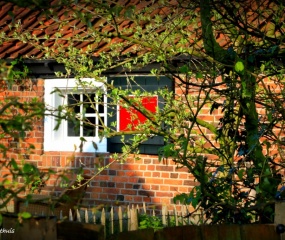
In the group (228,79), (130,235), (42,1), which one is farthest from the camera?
(228,79)

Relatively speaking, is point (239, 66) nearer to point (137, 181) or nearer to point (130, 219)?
point (130, 219)

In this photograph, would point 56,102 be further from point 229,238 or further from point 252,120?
point 229,238

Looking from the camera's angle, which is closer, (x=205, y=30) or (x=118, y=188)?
(x=205, y=30)

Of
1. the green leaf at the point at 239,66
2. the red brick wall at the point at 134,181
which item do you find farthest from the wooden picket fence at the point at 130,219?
the green leaf at the point at 239,66

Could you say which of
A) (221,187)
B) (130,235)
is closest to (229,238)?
(130,235)

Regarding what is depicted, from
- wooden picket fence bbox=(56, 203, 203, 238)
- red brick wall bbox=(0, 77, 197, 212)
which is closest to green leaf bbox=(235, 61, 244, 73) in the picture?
wooden picket fence bbox=(56, 203, 203, 238)

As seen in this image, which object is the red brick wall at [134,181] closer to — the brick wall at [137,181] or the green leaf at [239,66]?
the brick wall at [137,181]

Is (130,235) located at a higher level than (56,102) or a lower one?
lower

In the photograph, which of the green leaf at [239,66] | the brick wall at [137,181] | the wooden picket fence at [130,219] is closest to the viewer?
the green leaf at [239,66]

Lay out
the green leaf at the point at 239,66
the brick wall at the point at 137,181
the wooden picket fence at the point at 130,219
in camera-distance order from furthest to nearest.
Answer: the brick wall at the point at 137,181 < the wooden picket fence at the point at 130,219 < the green leaf at the point at 239,66

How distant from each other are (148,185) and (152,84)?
62.2 inches

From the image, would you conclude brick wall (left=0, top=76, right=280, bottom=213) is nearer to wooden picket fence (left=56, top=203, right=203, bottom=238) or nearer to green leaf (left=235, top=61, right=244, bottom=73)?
wooden picket fence (left=56, top=203, right=203, bottom=238)

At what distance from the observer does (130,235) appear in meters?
3.27

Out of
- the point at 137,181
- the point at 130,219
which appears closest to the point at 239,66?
the point at 130,219
